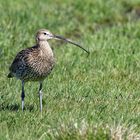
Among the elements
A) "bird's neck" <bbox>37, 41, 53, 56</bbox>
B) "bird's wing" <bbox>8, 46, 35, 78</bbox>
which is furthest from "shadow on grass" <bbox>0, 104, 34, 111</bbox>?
"bird's neck" <bbox>37, 41, 53, 56</bbox>

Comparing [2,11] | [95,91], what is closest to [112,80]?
[95,91]

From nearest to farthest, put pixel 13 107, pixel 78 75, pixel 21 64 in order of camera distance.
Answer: pixel 13 107, pixel 21 64, pixel 78 75

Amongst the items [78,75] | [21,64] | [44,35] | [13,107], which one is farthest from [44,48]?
[78,75]

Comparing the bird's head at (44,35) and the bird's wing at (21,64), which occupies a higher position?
the bird's head at (44,35)

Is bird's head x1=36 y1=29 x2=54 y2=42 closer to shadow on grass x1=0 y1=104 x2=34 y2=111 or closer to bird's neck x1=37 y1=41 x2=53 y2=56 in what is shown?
bird's neck x1=37 y1=41 x2=53 y2=56

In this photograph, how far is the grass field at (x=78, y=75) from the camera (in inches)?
263

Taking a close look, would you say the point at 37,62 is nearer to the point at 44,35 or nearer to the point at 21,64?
the point at 21,64

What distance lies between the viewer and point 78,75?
31.7 feet

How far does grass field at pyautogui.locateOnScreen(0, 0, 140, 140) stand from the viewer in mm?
6668

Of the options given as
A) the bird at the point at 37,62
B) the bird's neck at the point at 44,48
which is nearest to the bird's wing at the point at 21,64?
the bird at the point at 37,62

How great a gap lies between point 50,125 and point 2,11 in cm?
650

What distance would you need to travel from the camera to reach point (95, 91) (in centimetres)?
875

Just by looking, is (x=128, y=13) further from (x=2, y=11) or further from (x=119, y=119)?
(x=119, y=119)

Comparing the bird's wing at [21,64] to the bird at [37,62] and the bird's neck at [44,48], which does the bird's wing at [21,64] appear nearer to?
the bird at [37,62]
